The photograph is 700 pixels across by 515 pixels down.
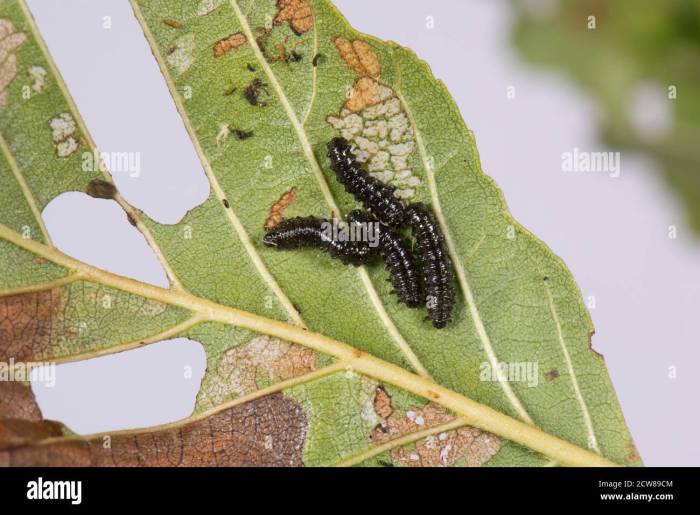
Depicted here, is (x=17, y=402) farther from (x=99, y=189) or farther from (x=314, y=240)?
(x=314, y=240)

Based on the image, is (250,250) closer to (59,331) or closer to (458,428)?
(59,331)

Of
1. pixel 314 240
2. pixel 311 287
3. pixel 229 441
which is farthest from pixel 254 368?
pixel 314 240

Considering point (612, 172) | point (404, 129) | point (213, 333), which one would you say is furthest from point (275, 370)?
point (612, 172)

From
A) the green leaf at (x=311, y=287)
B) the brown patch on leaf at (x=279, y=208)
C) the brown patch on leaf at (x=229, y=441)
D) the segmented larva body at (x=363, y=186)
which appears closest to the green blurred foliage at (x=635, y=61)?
the green leaf at (x=311, y=287)

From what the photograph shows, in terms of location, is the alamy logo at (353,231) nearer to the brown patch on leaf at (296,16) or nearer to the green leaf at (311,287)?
the green leaf at (311,287)

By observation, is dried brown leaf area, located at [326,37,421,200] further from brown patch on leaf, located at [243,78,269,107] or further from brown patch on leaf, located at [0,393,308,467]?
brown patch on leaf, located at [0,393,308,467]

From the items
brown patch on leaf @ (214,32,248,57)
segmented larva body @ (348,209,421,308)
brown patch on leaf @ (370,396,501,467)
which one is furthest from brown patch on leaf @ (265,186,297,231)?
brown patch on leaf @ (370,396,501,467)
